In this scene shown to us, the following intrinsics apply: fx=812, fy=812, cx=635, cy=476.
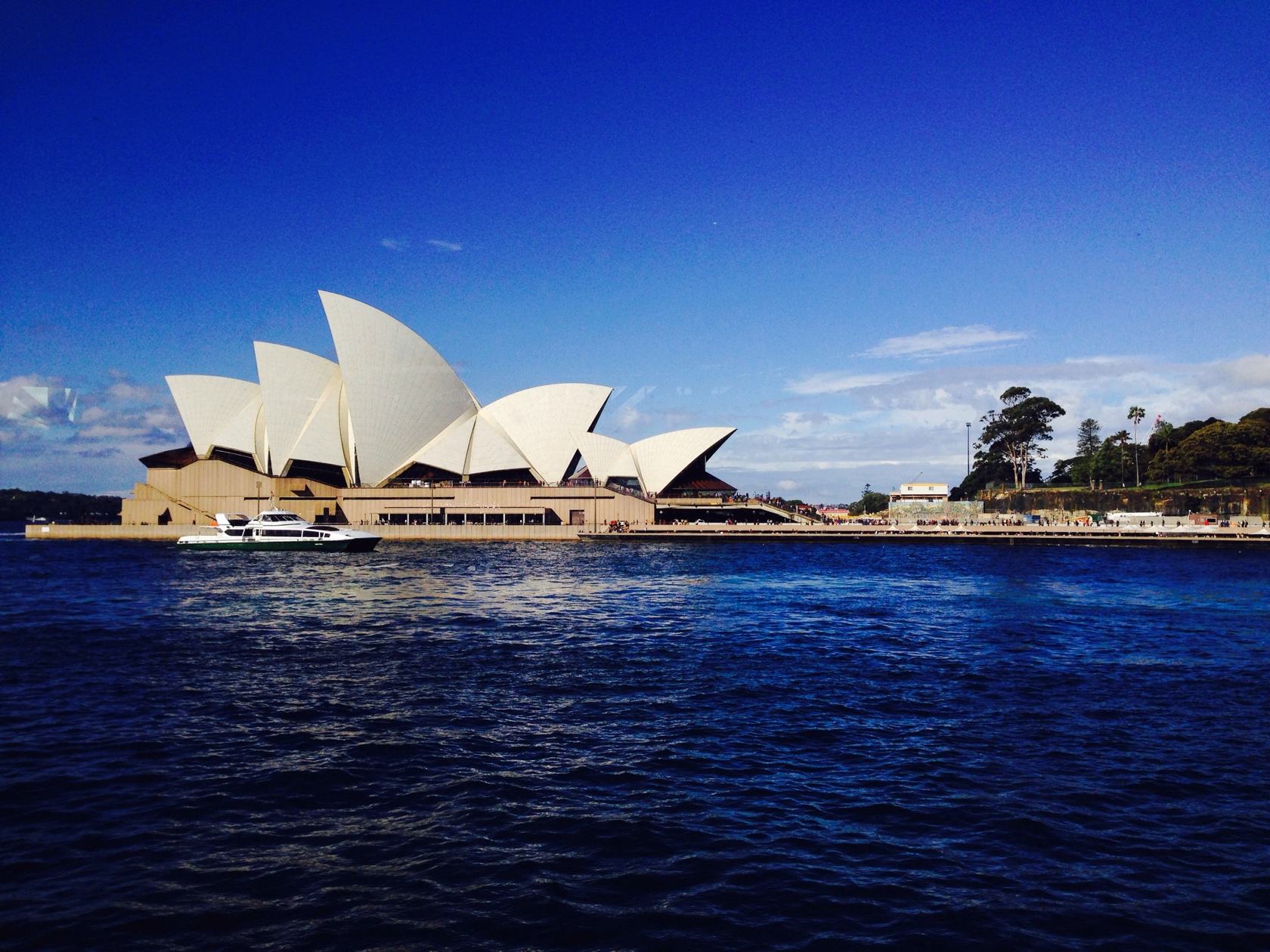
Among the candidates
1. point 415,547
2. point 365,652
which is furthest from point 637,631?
point 415,547

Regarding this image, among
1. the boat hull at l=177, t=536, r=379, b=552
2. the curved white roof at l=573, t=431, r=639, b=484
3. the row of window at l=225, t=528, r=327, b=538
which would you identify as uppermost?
the curved white roof at l=573, t=431, r=639, b=484

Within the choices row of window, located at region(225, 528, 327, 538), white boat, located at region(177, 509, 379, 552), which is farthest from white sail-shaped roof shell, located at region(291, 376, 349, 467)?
row of window, located at region(225, 528, 327, 538)

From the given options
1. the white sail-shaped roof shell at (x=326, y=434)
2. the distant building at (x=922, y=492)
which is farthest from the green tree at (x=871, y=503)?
the white sail-shaped roof shell at (x=326, y=434)

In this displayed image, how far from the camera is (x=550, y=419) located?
254 ft

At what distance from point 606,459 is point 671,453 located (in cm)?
658

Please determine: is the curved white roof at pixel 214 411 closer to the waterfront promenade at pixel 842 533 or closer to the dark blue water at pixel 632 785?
the waterfront promenade at pixel 842 533

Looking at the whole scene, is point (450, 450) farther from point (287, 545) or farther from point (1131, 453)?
point (1131, 453)

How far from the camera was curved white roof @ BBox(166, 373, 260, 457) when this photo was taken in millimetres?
73312

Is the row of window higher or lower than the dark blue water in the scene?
higher

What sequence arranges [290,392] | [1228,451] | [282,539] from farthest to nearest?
[1228,451] → [290,392] → [282,539]

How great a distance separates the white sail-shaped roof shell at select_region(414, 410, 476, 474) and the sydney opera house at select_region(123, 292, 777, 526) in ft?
0.46

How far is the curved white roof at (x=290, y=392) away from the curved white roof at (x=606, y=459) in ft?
76.5

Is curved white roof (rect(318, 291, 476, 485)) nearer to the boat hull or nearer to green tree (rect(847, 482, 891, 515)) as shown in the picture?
the boat hull

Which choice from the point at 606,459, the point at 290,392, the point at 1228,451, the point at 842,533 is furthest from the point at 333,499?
the point at 1228,451
